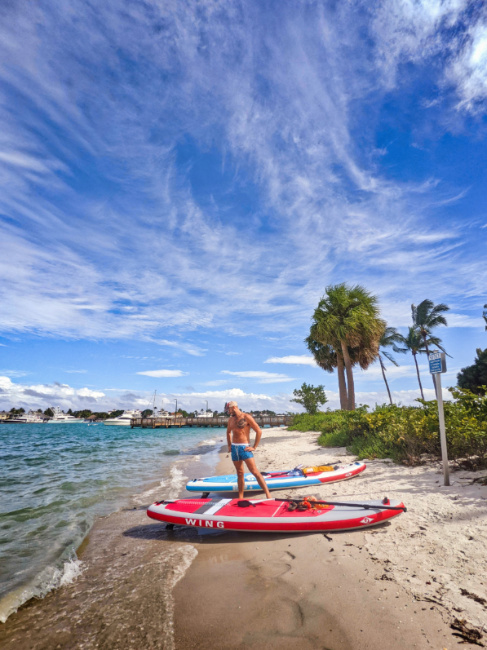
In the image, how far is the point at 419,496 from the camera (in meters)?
5.74

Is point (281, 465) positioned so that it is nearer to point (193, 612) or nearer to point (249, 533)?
point (249, 533)

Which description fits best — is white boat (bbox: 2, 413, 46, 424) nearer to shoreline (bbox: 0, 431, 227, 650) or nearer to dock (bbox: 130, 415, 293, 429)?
dock (bbox: 130, 415, 293, 429)

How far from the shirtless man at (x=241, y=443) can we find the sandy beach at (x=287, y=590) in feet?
3.87

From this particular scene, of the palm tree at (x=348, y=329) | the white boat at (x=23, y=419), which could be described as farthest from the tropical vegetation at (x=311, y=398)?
the white boat at (x=23, y=419)

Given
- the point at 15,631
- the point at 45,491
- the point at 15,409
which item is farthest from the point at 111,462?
the point at 15,409

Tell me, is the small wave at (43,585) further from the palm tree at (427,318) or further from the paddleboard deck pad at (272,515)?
the palm tree at (427,318)

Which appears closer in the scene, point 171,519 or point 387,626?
point 387,626

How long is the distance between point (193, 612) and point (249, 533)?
2458 mm

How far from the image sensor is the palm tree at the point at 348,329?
2238 cm

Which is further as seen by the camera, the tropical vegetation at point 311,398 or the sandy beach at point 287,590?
the tropical vegetation at point 311,398

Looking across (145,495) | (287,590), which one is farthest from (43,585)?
(145,495)

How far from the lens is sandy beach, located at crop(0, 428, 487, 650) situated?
290 centimetres

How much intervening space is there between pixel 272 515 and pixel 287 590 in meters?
1.87

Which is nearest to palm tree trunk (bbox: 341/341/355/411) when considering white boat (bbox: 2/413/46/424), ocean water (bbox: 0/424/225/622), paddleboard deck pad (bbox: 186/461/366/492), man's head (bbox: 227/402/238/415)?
ocean water (bbox: 0/424/225/622)
